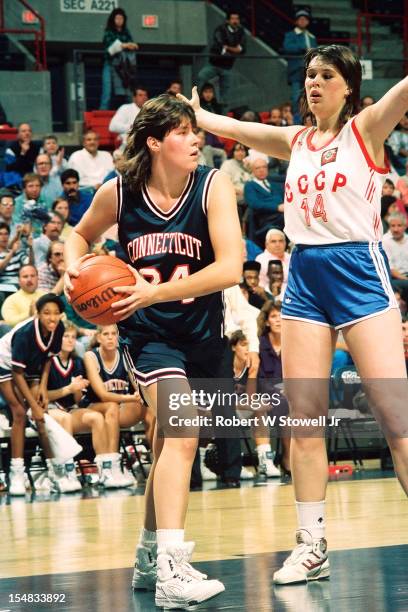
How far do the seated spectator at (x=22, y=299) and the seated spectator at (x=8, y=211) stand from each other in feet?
4.52

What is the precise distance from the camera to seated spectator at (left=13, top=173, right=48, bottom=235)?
1180 centimetres

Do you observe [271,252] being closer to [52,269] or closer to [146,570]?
[52,269]

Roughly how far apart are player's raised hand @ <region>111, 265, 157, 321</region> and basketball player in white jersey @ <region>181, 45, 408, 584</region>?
2.26ft

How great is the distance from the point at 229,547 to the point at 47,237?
642 centimetres

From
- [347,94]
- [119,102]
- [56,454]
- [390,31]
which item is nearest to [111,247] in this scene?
[56,454]

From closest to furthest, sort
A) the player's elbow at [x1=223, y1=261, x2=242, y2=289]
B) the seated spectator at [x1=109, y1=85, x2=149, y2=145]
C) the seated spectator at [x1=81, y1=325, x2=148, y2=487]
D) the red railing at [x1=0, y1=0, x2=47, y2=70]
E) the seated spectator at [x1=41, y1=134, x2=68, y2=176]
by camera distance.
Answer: the player's elbow at [x1=223, y1=261, x2=242, y2=289] < the seated spectator at [x1=81, y1=325, x2=148, y2=487] < the seated spectator at [x1=41, y1=134, x2=68, y2=176] < the seated spectator at [x1=109, y1=85, x2=149, y2=145] < the red railing at [x1=0, y1=0, x2=47, y2=70]

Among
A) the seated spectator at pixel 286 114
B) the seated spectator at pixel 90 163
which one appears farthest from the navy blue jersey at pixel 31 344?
the seated spectator at pixel 286 114

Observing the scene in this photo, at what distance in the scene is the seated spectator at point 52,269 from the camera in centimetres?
1106

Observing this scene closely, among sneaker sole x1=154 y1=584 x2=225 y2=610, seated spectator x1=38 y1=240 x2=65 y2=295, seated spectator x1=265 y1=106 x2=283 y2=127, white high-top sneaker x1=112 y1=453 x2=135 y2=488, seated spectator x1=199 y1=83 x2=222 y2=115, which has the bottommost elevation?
white high-top sneaker x1=112 y1=453 x2=135 y2=488

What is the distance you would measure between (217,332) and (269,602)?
1.05 meters

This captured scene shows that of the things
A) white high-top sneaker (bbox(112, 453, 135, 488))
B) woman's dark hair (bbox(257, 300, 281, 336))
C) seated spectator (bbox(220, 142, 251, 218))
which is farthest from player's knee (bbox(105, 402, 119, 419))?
seated spectator (bbox(220, 142, 251, 218))

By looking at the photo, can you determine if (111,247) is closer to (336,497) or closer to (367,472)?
(367,472)

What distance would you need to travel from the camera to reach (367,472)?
9945 millimetres

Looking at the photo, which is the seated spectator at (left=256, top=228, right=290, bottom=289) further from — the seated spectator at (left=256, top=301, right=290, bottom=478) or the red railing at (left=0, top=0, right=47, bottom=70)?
the red railing at (left=0, top=0, right=47, bottom=70)
